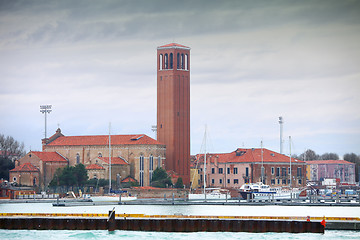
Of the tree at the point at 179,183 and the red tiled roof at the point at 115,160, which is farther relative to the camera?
the tree at the point at 179,183

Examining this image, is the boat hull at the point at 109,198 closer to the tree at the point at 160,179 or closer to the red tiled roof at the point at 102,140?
the tree at the point at 160,179

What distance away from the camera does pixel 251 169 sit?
15788cm

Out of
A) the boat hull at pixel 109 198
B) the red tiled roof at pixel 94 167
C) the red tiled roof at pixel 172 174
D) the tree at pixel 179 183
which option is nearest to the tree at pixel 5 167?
the red tiled roof at pixel 94 167

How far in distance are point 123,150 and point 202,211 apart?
4798 centimetres

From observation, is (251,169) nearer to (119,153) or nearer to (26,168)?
(119,153)

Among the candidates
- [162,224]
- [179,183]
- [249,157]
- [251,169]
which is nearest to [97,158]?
[179,183]

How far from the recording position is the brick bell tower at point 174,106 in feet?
522

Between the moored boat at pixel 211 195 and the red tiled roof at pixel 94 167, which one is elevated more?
the red tiled roof at pixel 94 167

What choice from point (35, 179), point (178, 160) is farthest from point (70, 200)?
point (178, 160)

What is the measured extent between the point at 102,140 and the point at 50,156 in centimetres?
961

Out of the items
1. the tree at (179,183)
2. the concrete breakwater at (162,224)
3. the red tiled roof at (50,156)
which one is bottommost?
the concrete breakwater at (162,224)

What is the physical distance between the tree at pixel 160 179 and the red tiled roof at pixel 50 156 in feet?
55.4

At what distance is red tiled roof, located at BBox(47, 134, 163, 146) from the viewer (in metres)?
157

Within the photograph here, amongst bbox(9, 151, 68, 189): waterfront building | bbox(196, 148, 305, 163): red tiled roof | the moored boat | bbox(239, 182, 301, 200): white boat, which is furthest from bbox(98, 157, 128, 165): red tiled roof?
bbox(239, 182, 301, 200): white boat
